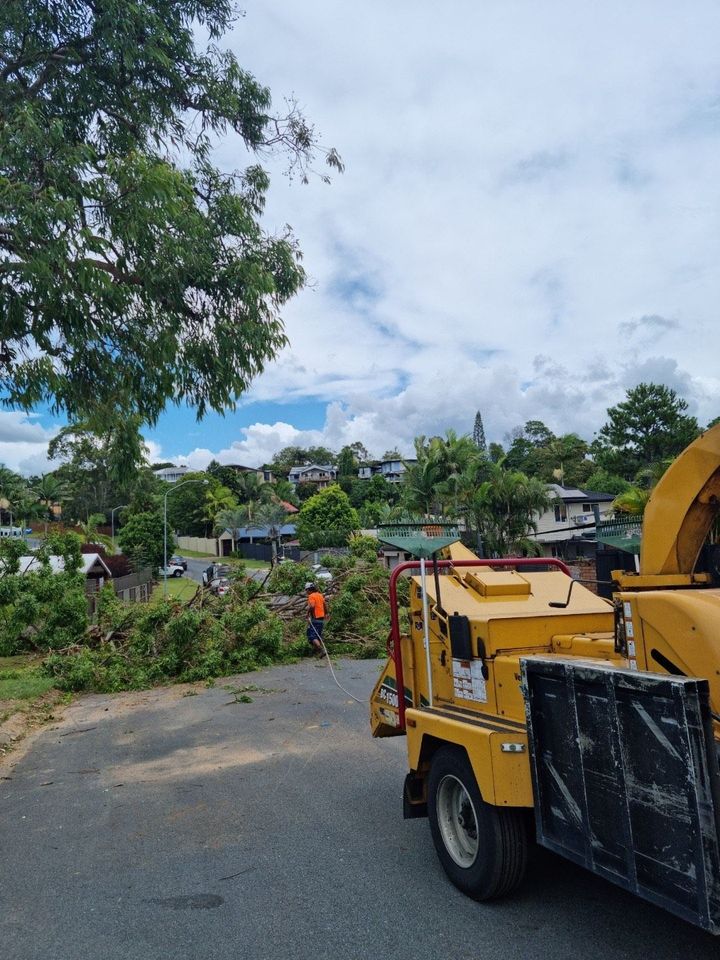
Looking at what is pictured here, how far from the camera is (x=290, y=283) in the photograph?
8.95 m

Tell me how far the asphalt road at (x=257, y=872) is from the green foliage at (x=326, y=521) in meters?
53.6

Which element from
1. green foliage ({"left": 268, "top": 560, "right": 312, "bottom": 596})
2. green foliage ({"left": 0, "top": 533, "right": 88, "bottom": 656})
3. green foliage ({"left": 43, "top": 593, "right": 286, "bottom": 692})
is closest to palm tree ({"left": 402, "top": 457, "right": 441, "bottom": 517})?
green foliage ({"left": 268, "top": 560, "right": 312, "bottom": 596})

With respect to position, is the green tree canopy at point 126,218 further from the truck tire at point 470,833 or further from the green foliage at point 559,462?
the green foliage at point 559,462

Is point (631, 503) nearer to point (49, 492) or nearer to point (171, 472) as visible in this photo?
point (49, 492)

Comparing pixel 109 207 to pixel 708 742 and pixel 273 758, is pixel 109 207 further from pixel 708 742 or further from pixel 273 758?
pixel 708 742

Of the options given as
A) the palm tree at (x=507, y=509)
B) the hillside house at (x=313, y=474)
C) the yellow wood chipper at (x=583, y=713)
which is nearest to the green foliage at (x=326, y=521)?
the palm tree at (x=507, y=509)

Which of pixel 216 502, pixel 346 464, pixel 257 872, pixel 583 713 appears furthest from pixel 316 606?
pixel 346 464

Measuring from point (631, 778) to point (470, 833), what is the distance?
1.79 meters

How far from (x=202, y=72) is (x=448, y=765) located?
8.64m

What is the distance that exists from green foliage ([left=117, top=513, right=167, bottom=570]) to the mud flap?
165 feet

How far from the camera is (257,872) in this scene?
4.98 m

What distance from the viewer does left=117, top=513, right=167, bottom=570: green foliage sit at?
52.1m

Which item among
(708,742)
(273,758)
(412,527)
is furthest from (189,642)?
(708,742)

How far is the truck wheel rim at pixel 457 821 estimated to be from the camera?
453 centimetres
